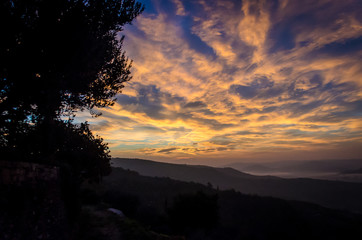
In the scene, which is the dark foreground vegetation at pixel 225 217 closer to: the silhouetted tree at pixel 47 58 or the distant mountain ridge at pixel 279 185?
the silhouetted tree at pixel 47 58

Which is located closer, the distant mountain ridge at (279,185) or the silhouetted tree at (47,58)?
the silhouetted tree at (47,58)

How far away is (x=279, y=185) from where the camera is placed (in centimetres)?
10075

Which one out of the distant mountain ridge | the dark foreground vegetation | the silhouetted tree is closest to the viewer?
the silhouetted tree

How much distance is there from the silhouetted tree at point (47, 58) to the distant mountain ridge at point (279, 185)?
44096mm

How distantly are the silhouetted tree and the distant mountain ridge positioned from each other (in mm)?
44096

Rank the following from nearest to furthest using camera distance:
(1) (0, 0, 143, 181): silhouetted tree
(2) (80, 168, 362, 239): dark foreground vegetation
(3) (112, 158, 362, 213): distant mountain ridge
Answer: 1. (1) (0, 0, 143, 181): silhouetted tree
2. (2) (80, 168, 362, 239): dark foreground vegetation
3. (3) (112, 158, 362, 213): distant mountain ridge

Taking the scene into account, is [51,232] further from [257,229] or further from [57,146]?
[257,229]

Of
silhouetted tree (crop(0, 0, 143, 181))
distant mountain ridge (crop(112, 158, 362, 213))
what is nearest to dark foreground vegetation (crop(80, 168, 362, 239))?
silhouetted tree (crop(0, 0, 143, 181))

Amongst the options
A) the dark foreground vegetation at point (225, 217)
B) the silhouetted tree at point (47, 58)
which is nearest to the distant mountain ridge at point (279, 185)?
the dark foreground vegetation at point (225, 217)

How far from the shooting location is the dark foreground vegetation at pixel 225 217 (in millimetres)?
Result: 21312

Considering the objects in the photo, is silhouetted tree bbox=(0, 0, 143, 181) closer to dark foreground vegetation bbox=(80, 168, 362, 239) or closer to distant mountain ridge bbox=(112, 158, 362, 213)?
dark foreground vegetation bbox=(80, 168, 362, 239)

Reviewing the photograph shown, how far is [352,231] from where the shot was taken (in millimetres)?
26062

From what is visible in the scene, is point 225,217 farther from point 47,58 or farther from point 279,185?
point 279,185

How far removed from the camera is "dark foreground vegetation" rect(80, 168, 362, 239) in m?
21.3
